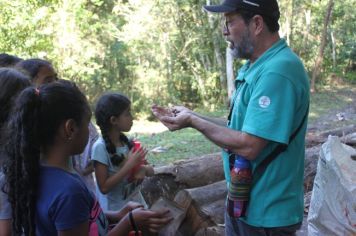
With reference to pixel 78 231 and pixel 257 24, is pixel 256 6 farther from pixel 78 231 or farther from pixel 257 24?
pixel 78 231

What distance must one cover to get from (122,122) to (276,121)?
1.43m

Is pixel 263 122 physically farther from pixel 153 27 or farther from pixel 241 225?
pixel 153 27

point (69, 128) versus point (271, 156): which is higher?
point (69, 128)

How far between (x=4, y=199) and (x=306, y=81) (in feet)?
5.35

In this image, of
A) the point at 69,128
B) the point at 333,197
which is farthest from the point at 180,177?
the point at 69,128

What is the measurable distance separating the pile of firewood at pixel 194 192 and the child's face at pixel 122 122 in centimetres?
60

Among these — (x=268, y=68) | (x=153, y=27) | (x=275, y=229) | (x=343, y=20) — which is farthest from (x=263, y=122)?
(x=343, y=20)

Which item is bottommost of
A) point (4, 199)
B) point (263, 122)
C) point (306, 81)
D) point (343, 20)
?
point (343, 20)

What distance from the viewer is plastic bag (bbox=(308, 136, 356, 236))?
3.27 m

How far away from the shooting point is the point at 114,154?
3295 mm

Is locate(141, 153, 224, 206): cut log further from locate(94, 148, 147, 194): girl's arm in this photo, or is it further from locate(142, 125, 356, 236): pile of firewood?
locate(94, 148, 147, 194): girl's arm

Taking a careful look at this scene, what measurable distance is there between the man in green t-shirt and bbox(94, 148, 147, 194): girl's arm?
2.14ft

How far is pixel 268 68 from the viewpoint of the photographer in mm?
2314

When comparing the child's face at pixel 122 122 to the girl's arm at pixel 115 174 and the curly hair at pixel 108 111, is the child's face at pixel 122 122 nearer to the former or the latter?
the curly hair at pixel 108 111
